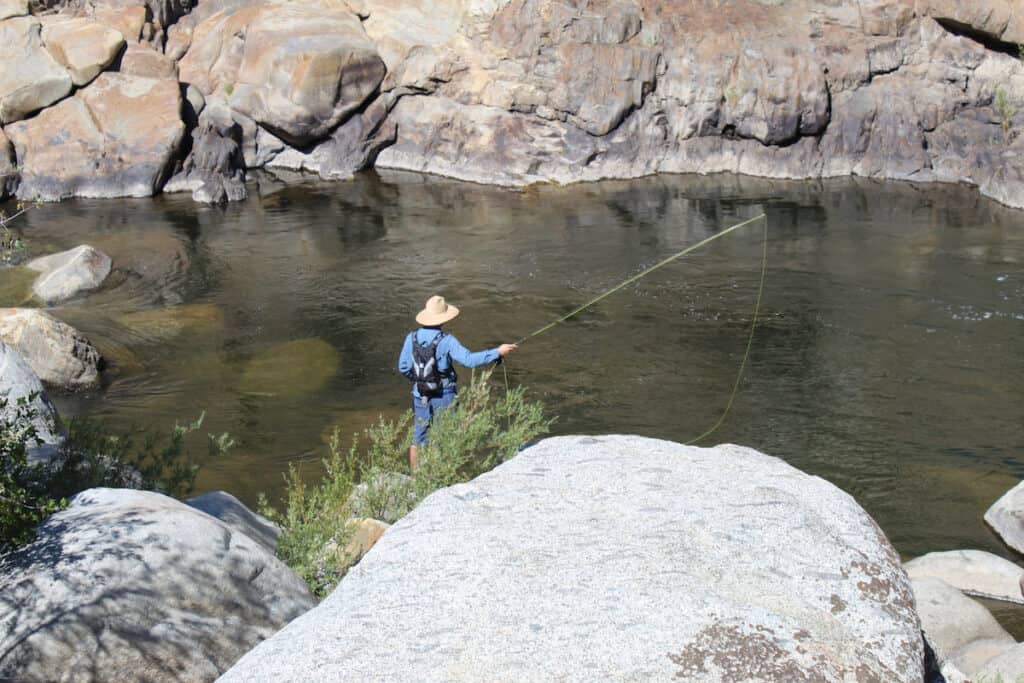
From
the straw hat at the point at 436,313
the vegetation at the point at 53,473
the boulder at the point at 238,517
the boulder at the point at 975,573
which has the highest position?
the straw hat at the point at 436,313

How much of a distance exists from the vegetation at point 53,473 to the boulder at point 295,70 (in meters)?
15.8

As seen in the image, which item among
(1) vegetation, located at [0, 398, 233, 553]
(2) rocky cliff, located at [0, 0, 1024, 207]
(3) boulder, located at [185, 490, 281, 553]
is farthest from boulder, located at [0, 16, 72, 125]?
(3) boulder, located at [185, 490, 281, 553]

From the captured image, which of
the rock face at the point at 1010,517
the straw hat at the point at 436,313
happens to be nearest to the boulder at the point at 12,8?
the straw hat at the point at 436,313

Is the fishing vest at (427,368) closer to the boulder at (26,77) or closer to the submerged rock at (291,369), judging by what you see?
the submerged rock at (291,369)

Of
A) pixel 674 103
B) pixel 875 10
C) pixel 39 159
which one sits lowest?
pixel 39 159

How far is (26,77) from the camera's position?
70.2 feet

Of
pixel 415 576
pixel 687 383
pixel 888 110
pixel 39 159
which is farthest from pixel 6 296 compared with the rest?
pixel 888 110

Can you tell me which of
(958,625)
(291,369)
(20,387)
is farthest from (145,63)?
(958,625)

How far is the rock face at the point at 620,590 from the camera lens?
366 centimetres

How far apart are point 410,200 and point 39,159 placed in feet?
24.7

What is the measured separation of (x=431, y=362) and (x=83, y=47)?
1710cm

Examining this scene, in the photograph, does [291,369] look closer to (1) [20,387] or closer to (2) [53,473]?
(1) [20,387]

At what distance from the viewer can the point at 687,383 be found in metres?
11.9

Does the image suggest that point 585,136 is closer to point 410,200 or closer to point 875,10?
point 410,200
